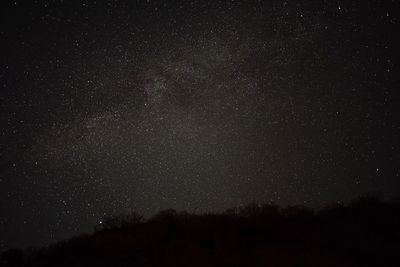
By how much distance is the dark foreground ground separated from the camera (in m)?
10.3

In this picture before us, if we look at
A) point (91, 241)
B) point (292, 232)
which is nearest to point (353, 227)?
point (292, 232)

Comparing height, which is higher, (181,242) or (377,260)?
(181,242)

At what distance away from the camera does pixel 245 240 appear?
12.3m

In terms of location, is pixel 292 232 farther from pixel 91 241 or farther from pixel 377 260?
pixel 91 241

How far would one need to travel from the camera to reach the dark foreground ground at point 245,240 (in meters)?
10.3

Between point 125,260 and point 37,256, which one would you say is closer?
point 125,260

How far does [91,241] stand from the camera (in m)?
14.2

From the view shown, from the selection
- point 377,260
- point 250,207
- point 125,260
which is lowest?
point 377,260

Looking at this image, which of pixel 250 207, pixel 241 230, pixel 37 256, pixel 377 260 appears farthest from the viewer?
pixel 250 207

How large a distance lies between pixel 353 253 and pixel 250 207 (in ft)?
20.2

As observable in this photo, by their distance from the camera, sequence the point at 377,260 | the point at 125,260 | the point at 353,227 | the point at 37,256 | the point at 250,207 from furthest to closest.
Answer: the point at 250,207 < the point at 37,256 < the point at 353,227 < the point at 125,260 < the point at 377,260

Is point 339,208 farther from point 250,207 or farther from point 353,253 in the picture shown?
point 353,253

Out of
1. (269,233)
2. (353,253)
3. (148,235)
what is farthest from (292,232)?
(148,235)

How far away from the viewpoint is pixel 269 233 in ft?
44.1
